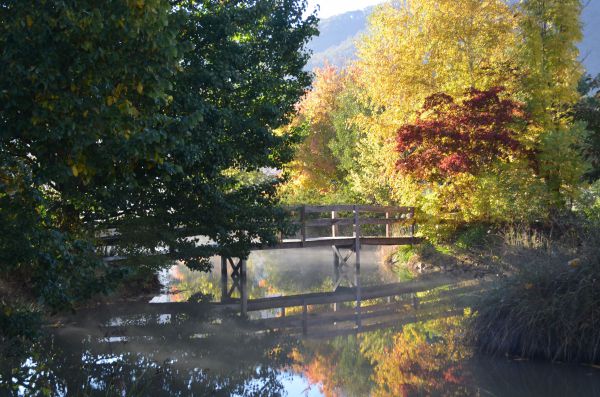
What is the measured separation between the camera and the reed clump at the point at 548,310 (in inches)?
313

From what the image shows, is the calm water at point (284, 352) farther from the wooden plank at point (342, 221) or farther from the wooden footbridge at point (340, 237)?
the wooden plank at point (342, 221)

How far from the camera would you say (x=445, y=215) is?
18.6 metres

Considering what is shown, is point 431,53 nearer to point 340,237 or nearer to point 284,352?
point 340,237

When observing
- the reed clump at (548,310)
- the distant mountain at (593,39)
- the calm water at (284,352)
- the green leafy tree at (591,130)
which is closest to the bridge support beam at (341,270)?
the calm water at (284,352)

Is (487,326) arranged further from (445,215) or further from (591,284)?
(445,215)

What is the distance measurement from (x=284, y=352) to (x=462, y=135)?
911cm

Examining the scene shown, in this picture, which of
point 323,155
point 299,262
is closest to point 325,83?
point 323,155

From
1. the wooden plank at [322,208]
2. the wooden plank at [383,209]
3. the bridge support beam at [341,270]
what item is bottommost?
the bridge support beam at [341,270]

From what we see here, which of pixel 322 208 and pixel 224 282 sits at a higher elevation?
pixel 322 208

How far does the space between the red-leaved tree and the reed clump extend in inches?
319

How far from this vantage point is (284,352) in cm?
1051

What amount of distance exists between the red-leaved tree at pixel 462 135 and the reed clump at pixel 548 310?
811 centimetres

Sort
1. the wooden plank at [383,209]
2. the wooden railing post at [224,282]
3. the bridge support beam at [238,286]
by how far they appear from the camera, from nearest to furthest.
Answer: the bridge support beam at [238,286]
the wooden railing post at [224,282]
the wooden plank at [383,209]

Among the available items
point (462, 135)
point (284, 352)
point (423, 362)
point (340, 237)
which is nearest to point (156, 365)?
point (284, 352)
